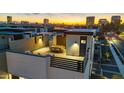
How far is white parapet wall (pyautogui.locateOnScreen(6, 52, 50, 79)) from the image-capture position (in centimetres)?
256

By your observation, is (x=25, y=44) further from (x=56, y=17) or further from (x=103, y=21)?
(x=103, y=21)

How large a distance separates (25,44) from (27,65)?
13.6 inches

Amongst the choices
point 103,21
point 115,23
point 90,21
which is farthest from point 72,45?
point 115,23

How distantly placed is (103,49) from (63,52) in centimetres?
60

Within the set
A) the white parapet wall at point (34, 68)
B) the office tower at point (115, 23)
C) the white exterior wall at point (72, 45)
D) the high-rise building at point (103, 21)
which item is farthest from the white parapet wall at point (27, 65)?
the office tower at point (115, 23)

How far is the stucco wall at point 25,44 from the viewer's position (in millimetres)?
2539

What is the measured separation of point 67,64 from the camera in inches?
98.6

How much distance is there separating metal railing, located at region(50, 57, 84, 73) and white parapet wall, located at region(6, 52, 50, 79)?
4.4 inches

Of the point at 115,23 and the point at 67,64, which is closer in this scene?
the point at 115,23

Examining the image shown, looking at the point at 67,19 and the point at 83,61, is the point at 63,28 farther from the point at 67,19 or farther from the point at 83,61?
the point at 83,61

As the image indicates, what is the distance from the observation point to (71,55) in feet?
8.11

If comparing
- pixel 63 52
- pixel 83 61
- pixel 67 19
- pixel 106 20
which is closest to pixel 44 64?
pixel 63 52

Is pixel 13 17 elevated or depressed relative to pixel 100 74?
elevated

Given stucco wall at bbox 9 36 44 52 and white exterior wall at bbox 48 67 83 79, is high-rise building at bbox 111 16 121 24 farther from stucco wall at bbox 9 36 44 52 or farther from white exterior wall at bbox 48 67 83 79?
stucco wall at bbox 9 36 44 52
